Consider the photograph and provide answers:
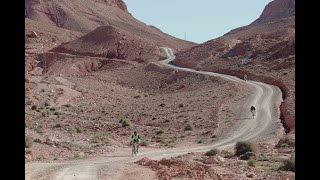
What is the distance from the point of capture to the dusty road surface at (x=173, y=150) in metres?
17.3

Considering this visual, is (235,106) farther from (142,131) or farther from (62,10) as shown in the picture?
(62,10)

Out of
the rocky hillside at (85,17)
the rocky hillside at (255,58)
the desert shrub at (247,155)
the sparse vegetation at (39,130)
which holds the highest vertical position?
the rocky hillside at (85,17)

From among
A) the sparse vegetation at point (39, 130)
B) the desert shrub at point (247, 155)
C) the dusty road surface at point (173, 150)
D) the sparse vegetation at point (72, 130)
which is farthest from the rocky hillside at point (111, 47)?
the desert shrub at point (247, 155)

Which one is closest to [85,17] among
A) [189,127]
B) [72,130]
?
[189,127]

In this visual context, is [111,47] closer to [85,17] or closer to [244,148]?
[85,17]

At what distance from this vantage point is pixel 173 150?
27688 mm

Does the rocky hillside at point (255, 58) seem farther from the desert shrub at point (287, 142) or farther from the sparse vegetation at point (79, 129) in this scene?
the sparse vegetation at point (79, 129)

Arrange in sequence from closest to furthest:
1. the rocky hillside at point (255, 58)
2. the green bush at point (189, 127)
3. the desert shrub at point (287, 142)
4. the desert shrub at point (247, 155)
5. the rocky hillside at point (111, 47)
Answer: the desert shrub at point (247, 155), the desert shrub at point (287, 142), the green bush at point (189, 127), the rocky hillside at point (255, 58), the rocky hillside at point (111, 47)

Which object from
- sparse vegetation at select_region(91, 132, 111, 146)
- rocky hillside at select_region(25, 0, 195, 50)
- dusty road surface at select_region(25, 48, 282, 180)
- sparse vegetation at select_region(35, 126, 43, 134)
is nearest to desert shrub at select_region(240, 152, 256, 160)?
dusty road surface at select_region(25, 48, 282, 180)

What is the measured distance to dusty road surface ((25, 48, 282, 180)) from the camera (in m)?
17.3

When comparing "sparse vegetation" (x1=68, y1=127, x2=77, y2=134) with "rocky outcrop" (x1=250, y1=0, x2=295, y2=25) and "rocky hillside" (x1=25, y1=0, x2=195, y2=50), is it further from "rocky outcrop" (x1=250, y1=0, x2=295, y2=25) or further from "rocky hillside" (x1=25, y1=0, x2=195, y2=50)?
"rocky outcrop" (x1=250, y1=0, x2=295, y2=25)
